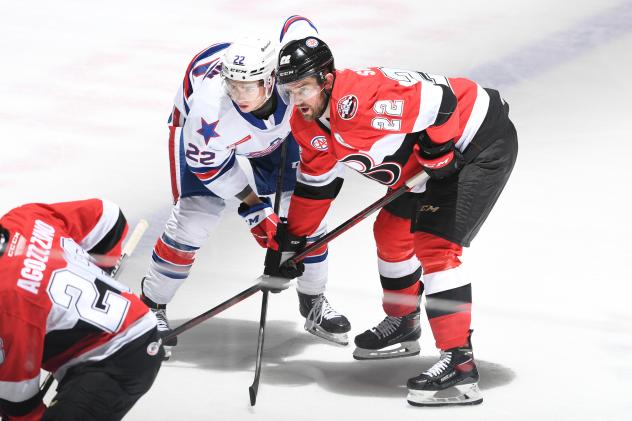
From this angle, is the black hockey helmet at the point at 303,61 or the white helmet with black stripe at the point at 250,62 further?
the white helmet with black stripe at the point at 250,62

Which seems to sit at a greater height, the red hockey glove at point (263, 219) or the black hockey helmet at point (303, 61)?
the black hockey helmet at point (303, 61)

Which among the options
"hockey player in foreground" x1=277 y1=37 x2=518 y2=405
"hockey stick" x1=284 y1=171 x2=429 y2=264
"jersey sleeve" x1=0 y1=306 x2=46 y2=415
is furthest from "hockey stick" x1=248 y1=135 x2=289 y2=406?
"jersey sleeve" x1=0 y1=306 x2=46 y2=415

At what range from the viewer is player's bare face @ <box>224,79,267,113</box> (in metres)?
3.58

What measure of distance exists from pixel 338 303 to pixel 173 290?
63 cm

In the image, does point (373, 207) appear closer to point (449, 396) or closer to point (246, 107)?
point (246, 107)

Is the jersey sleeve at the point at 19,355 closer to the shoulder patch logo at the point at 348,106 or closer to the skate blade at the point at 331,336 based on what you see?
the shoulder patch logo at the point at 348,106

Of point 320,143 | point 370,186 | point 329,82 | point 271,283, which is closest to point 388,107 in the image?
point 329,82

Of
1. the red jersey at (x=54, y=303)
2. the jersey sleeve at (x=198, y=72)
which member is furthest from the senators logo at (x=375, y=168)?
the red jersey at (x=54, y=303)

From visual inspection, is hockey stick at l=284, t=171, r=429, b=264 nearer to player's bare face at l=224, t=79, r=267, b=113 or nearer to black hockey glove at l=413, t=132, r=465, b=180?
black hockey glove at l=413, t=132, r=465, b=180

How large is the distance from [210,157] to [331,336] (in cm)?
80

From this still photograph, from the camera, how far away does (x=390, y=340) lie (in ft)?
12.9

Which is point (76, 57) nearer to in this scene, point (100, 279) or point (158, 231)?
point (158, 231)

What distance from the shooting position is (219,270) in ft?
14.4

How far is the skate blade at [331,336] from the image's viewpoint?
4051 mm
